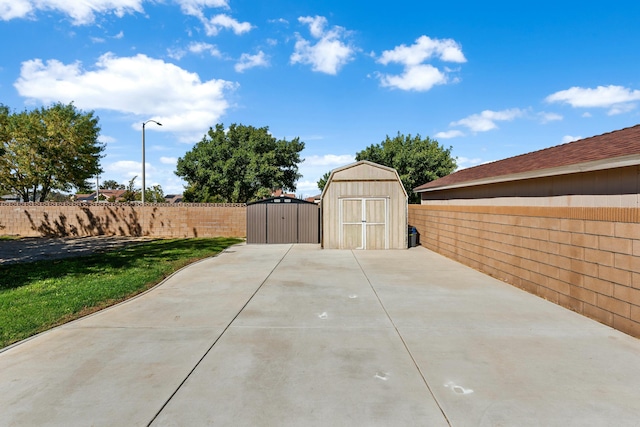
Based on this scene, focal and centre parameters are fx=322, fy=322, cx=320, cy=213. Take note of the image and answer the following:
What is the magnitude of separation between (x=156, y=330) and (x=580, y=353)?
6153mm

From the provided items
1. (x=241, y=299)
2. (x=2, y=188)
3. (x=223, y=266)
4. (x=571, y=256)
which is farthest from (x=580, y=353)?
(x=2, y=188)

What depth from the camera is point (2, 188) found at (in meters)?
26.6

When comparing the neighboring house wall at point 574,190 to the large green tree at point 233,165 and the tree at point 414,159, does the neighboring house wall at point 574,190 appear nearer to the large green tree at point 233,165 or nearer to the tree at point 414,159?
the tree at point 414,159

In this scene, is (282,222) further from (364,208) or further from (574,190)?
(574,190)

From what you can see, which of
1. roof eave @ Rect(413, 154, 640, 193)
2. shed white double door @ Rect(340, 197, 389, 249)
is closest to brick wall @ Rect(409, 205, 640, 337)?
roof eave @ Rect(413, 154, 640, 193)

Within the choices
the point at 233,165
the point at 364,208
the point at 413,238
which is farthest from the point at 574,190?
the point at 233,165

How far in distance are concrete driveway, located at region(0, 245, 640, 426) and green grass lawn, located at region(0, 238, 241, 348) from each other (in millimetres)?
548

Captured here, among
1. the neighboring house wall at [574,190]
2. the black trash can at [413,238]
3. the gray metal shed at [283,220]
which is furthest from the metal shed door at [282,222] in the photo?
the neighboring house wall at [574,190]

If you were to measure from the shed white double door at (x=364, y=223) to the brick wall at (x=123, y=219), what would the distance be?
27.2ft

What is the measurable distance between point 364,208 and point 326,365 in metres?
11.1

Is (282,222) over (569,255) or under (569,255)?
over

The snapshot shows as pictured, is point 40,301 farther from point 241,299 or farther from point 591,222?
point 591,222

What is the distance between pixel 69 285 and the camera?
7.87 metres

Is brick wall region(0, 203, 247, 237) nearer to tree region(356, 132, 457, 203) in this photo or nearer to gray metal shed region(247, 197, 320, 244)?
gray metal shed region(247, 197, 320, 244)
